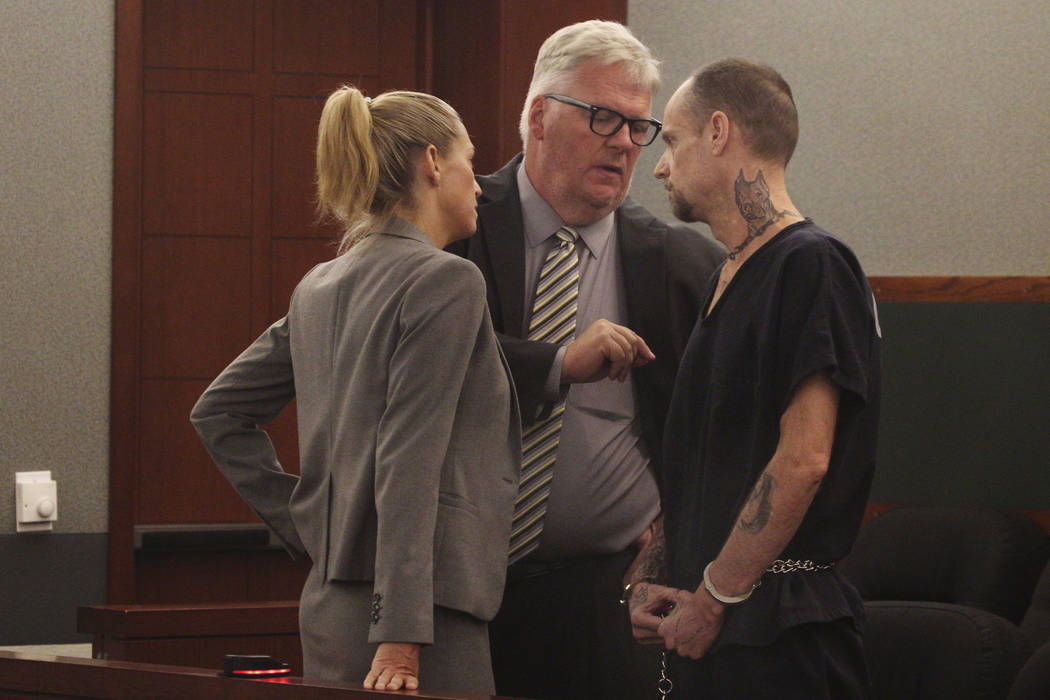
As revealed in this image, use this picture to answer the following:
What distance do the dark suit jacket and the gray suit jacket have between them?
0.43m

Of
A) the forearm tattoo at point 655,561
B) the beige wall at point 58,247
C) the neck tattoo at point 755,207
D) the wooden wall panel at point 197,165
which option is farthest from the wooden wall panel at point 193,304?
the neck tattoo at point 755,207

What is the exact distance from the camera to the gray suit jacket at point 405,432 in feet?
5.96

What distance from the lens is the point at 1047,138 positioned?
4105mm

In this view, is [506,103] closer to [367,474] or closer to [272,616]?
[272,616]

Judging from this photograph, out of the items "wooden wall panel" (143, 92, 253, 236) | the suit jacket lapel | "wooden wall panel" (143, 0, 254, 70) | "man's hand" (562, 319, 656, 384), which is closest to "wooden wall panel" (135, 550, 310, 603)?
"wooden wall panel" (143, 92, 253, 236)

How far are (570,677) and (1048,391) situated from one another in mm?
2116

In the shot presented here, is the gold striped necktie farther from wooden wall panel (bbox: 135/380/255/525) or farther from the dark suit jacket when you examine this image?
wooden wall panel (bbox: 135/380/255/525)

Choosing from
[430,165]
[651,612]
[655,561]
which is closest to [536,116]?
[430,165]

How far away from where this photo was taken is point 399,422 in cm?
184

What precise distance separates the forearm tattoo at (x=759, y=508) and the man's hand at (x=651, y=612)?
0.67 ft

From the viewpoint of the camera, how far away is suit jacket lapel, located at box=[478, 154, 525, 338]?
242 centimetres

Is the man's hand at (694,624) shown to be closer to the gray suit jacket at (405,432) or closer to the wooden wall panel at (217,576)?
the gray suit jacket at (405,432)

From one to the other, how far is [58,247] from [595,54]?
2.12 metres

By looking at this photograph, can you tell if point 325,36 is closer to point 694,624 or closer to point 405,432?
point 405,432
